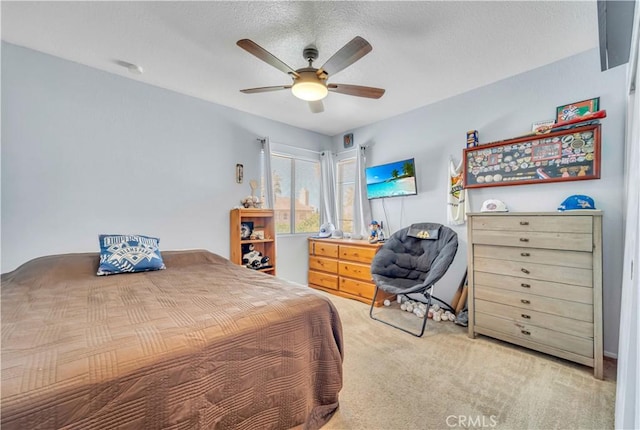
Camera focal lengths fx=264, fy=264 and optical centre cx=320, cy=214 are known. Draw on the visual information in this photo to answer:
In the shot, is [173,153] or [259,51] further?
[173,153]

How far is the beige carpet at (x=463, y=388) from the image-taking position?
1466mm

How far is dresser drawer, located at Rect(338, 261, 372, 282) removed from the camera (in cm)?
344

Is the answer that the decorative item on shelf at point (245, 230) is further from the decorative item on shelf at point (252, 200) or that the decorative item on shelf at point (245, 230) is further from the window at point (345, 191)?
the window at point (345, 191)

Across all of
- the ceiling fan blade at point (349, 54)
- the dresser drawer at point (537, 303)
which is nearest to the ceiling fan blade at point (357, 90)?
the ceiling fan blade at point (349, 54)

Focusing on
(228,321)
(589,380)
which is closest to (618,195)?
(589,380)

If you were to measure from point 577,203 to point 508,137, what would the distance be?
2.90ft

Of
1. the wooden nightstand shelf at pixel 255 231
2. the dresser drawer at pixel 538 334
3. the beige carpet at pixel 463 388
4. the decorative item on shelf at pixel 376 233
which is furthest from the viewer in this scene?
the decorative item on shelf at pixel 376 233

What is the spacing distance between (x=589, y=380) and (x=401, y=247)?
1.77 meters

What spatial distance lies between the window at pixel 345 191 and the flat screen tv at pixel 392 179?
425mm

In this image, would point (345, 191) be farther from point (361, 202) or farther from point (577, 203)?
point (577, 203)

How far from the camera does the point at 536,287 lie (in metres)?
2.09

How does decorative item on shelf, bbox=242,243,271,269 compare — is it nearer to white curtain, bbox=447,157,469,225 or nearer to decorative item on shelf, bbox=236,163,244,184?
decorative item on shelf, bbox=236,163,244,184

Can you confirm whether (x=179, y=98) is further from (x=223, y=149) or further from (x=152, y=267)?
(x=152, y=267)

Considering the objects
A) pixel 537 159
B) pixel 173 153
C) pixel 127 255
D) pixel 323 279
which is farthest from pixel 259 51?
pixel 323 279
